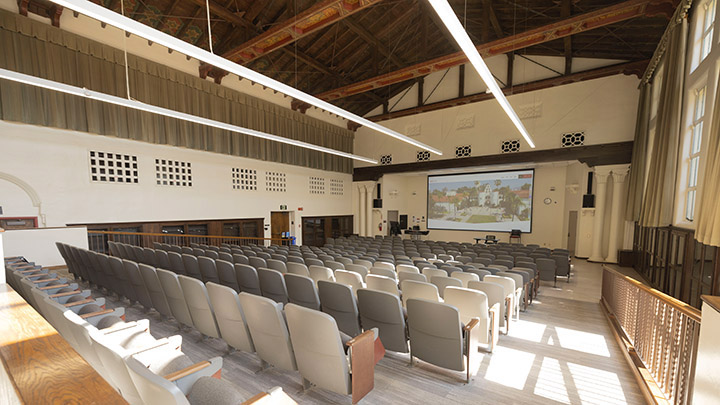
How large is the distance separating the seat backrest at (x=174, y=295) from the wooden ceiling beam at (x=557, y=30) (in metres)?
9.27

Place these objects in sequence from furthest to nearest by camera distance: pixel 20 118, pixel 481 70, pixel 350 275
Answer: pixel 20 118, pixel 350 275, pixel 481 70

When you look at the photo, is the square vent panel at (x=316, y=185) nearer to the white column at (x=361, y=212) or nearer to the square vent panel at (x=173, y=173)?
the white column at (x=361, y=212)

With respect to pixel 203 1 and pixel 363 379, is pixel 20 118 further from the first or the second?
pixel 363 379

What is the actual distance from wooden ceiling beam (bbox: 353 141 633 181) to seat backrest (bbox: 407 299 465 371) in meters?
10.5

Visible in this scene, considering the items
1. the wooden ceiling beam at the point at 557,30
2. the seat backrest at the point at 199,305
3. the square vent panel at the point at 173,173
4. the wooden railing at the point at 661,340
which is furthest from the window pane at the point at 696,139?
the square vent panel at the point at 173,173

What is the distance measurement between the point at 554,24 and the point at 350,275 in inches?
335

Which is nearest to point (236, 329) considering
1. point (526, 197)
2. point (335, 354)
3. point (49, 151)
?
point (335, 354)

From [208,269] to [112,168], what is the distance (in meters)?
6.01

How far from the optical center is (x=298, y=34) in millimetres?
7207

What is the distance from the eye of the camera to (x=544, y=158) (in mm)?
10617

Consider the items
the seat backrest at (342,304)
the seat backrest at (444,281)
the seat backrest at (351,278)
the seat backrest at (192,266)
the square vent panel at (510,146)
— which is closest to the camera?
the seat backrest at (342,304)

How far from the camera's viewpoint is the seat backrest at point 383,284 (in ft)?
11.8

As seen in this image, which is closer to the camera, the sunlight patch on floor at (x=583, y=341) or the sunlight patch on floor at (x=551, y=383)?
the sunlight patch on floor at (x=551, y=383)

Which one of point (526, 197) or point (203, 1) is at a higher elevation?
point (203, 1)
